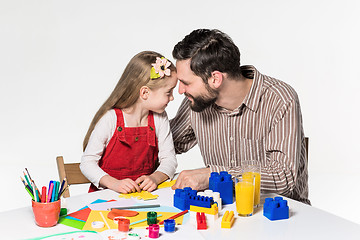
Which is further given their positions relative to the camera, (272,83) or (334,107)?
(334,107)

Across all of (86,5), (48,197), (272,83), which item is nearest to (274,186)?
(272,83)

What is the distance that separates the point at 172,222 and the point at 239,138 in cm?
85

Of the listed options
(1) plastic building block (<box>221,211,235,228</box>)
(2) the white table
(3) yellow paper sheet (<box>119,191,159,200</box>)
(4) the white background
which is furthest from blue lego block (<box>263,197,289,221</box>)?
(4) the white background

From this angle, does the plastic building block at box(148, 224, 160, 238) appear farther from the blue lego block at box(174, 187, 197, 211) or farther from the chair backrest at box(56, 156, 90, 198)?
the chair backrest at box(56, 156, 90, 198)

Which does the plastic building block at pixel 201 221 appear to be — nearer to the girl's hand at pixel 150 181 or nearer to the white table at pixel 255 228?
the white table at pixel 255 228

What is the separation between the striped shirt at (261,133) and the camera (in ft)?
6.25

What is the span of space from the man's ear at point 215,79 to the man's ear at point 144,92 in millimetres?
308

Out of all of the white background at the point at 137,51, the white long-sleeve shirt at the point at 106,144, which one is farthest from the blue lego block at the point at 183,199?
the white background at the point at 137,51

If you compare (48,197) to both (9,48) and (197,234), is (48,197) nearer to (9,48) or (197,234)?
(197,234)

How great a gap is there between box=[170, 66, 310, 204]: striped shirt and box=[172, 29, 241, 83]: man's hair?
0.54ft

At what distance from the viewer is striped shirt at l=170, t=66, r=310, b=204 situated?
1905mm

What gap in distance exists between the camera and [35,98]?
5324 mm

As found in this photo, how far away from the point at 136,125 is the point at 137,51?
10.2 feet

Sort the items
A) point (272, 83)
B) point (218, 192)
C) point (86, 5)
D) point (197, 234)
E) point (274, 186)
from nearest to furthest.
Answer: point (197, 234) → point (218, 192) → point (274, 186) → point (272, 83) → point (86, 5)
